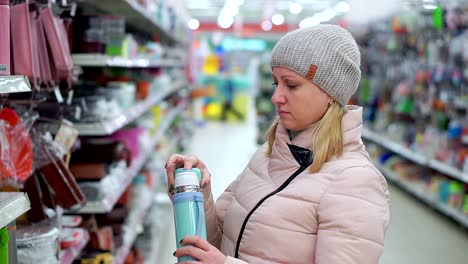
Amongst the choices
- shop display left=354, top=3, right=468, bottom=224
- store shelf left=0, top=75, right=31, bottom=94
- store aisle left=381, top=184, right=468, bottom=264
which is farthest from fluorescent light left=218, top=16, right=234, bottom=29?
store shelf left=0, top=75, right=31, bottom=94

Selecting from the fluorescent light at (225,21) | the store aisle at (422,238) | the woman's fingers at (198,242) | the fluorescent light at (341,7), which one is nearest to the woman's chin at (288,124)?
the woman's fingers at (198,242)

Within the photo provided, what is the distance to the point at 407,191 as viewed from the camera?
754 cm

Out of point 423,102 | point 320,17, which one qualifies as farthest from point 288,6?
point 423,102

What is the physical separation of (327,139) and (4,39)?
864 millimetres

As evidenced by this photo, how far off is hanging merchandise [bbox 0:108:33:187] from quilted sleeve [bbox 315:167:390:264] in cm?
92

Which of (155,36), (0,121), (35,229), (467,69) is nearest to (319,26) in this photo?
(0,121)

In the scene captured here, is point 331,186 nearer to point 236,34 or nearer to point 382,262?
point 382,262

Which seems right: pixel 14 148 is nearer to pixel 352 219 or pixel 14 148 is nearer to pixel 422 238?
pixel 352 219

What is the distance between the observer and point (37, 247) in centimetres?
192

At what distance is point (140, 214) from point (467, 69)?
3449mm

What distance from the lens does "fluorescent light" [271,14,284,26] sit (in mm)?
22161

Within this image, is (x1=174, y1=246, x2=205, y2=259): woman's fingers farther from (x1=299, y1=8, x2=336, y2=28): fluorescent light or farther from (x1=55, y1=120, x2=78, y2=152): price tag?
(x1=299, y1=8, x2=336, y2=28): fluorescent light

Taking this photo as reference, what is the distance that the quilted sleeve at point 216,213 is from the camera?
71.1 inches

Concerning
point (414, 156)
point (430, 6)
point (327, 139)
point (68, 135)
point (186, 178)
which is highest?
point (430, 6)
